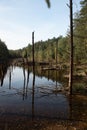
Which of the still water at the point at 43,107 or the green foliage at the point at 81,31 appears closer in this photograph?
the still water at the point at 43,107

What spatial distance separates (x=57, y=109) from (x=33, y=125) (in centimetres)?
400

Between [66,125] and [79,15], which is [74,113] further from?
[79,15]

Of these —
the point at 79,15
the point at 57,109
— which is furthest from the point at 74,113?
the point at 79,15

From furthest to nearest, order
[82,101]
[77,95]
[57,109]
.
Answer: [77,95], [82,101], [57,109]

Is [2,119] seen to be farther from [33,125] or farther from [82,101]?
[82,101]

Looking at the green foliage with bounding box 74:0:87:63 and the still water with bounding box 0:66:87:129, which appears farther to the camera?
the green foliage with bounding box 74:0:87:63

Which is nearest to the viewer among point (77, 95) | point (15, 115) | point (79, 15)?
point (15, 115)

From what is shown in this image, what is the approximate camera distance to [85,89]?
2177 centimetres

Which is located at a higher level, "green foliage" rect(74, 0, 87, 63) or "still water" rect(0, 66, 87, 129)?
"green foliage" rect(74, 0, 87, 63)

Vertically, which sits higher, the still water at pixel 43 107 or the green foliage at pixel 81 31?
the green foliage at pixel 81 31

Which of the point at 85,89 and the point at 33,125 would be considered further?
the point at 85,89

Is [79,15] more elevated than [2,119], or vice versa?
[79,15]

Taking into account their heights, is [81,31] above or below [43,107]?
above

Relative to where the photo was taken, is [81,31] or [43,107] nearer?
→ [43,107]
